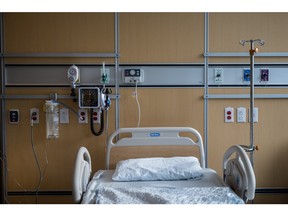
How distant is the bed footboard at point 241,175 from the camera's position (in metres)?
1.63

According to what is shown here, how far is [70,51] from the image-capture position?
264 centimetres

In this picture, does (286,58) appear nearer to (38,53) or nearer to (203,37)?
(203,37)

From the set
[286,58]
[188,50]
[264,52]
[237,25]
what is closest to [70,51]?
[188,50]

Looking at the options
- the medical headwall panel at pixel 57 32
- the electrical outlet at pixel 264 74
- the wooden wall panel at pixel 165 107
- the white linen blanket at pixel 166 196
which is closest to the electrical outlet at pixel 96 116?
the wooden wall panel at pixel 165 107

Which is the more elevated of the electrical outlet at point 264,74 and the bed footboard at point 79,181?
the electrical outlet at point 264,74

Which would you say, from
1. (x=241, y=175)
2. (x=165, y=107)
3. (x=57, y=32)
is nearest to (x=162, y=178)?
(x=241, y=175)

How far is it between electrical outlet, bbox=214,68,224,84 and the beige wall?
0.09m

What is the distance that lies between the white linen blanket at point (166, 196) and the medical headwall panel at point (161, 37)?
1.38 metres

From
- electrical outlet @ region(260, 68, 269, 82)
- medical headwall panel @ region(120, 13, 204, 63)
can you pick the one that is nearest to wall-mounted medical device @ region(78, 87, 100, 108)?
medical headwall panel @ region(120, 13, 204, 63)

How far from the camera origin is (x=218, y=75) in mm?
2650

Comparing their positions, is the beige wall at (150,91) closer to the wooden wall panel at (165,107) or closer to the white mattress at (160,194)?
the wooden wall panel at (165,107)

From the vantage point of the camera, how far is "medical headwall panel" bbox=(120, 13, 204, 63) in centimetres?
265

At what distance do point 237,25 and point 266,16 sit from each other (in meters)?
0.30

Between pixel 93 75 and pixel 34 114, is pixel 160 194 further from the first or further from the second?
pixel 34 114
